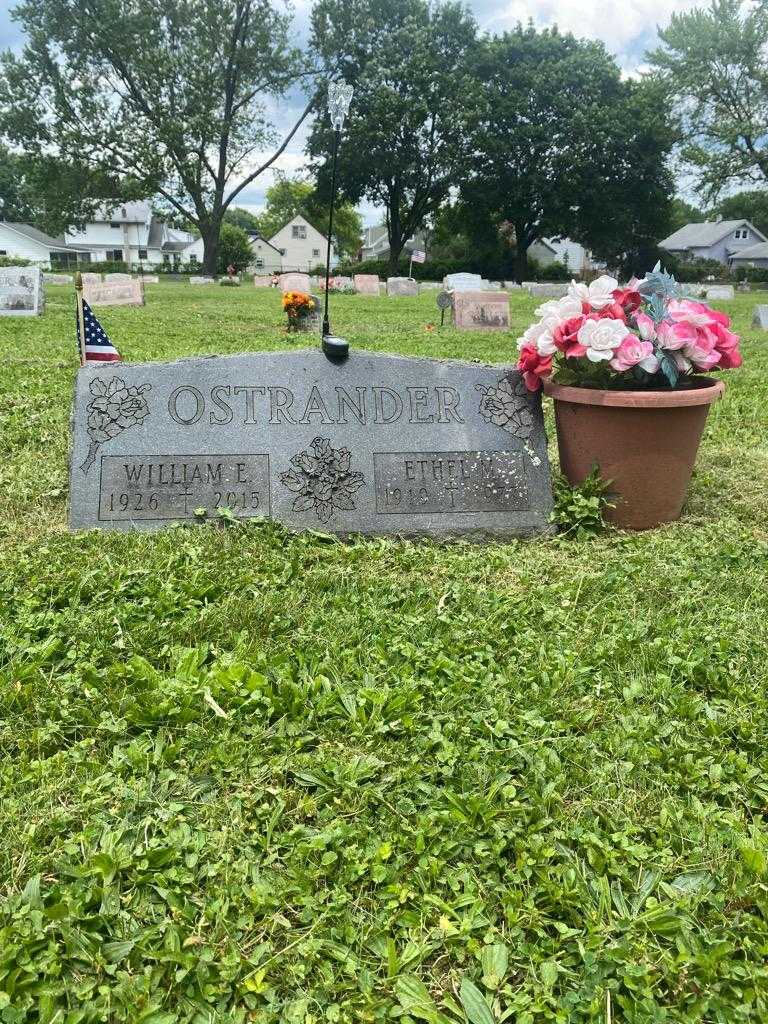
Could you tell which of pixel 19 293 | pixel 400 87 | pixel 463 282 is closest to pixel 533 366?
pixel 19 293

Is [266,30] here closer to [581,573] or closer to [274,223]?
[581,573]

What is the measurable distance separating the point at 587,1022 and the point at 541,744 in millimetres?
783

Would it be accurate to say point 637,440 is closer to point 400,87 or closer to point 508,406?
point 508,406

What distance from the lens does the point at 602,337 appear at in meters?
3.63

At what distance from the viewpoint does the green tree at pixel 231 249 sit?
4756cm

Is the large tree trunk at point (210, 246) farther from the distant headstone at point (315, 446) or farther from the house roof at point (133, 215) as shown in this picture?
the house roof at point (133, 215)

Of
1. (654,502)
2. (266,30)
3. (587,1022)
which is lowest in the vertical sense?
(587,1022)

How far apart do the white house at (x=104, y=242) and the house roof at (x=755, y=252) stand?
1933 inches

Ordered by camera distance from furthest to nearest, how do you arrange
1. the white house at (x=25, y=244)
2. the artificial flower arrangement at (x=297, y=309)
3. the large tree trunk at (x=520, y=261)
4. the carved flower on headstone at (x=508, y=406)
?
the white house at (x=25, y=244) → the large tree trunk at (x=520, y=261) → the artificial flower arrangement at (x=297, y=309) → the carved flower on headstone at (x=508, y=406)

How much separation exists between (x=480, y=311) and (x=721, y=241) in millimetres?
65875

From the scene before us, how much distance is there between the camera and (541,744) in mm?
2182

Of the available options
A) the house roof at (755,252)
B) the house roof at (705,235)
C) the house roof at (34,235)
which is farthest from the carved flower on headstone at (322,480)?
the house roof at (705,235)

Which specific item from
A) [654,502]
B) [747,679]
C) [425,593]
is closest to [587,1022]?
[747,679]

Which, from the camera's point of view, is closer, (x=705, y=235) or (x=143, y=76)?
(x=143, y=76)
